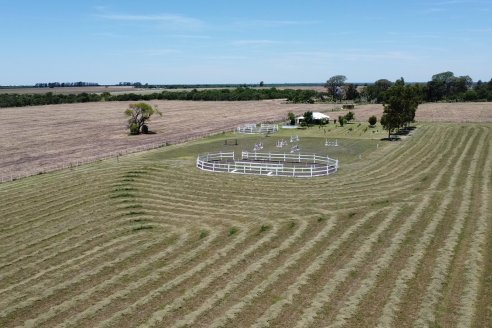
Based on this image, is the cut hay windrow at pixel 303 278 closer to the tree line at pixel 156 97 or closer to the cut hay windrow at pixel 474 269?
the cut hay windrow at pixel 474 269

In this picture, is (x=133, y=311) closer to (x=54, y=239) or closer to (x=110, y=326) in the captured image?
(x=110, y=326)

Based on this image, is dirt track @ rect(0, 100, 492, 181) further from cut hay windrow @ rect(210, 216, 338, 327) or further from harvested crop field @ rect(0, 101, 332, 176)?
cut hay windrow @ rect(210, 216, 338, 327)

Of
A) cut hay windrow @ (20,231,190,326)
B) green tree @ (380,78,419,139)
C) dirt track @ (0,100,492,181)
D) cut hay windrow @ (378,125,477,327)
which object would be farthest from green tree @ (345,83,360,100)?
cut hay windrow @ (20,231,190,326)

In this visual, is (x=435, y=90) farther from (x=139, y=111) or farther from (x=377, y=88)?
(x=139, y=111)

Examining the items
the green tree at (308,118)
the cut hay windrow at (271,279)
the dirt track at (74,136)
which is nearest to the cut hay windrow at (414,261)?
the cut hay windrow at (271,279)

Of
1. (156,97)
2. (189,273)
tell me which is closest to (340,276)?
(189,273)

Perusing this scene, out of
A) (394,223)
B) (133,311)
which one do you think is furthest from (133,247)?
(394,223)
